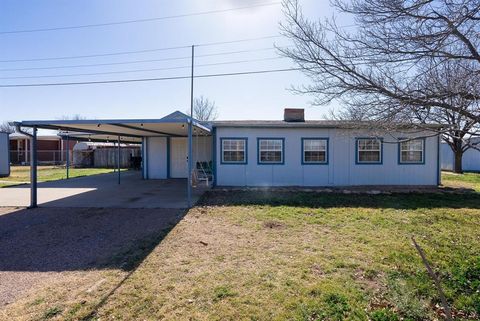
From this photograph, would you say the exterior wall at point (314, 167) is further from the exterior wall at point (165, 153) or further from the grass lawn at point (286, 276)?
the grass lawn at point (286, 276)

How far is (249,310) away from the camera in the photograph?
3.29 meters

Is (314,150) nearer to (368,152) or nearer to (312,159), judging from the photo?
(312,159)

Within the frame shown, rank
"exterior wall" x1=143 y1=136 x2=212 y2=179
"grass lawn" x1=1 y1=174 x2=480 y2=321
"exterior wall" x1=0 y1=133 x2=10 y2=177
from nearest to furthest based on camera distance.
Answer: "grass lawn" x1=1 y1=174 x2=480 y2=321 < "exterior wall" x1=143 y1=136 x2=212 y2=179 < "exterior wall" x1=0 y1=133 x2=10 y2=177

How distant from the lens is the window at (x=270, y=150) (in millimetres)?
12609

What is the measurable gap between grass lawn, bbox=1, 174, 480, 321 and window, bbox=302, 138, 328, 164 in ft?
17.8

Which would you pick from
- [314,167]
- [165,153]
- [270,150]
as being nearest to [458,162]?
[314,167]

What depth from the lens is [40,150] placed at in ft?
104

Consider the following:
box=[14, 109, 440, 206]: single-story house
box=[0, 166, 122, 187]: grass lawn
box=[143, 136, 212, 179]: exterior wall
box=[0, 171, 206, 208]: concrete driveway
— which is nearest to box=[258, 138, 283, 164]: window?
box=[14, 109, 440, 206]: single-story house

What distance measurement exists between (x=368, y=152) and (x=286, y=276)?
9944mm

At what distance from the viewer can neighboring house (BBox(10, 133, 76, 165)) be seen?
30.9 m

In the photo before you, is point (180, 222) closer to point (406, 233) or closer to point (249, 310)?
point (249, 310)

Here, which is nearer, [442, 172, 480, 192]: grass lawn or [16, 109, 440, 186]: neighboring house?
[16, 109, 440, 186]: neighboring house

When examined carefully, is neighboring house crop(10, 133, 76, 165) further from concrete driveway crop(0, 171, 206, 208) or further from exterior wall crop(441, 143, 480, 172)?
exterior wall crop(441, 143, 480, 172)

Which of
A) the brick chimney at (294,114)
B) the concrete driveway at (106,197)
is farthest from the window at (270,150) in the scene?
the concrete driveway at (106,197)
